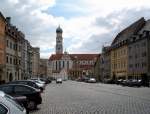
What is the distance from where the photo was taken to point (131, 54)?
356 ft

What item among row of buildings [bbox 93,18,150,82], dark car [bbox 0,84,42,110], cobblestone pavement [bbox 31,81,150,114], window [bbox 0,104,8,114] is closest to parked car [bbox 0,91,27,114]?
window [bbox 0,104,8,114]

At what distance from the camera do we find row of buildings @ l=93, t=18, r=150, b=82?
95.4 m

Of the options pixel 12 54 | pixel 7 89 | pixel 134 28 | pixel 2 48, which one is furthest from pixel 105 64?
pixel 7 89

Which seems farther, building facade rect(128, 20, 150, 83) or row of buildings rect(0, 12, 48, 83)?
building facade rect(128, 20, 150, 83)

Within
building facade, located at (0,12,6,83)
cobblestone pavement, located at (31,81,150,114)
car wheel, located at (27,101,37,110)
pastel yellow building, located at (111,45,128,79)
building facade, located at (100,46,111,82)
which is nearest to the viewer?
cobblestone pavement, located at (31,81,150,114)

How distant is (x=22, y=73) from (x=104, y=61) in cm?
5051

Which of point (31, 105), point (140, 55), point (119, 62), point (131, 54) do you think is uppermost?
point (131, 54)

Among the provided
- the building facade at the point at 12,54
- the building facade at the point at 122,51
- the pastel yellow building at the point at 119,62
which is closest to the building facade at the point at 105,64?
the building facade at the point at 122,51

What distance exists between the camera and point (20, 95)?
22.3 m

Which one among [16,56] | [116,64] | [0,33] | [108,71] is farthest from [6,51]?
[108,71]

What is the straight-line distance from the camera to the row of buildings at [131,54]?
313 feet

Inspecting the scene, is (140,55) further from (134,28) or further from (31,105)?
(31,105)

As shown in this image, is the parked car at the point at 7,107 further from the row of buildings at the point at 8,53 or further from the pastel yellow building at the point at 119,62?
the pastel yellow building at the point at 119,62

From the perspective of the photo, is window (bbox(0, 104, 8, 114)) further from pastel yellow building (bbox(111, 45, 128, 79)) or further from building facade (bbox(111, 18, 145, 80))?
pastel yellow building (bbox(111, 45, 128, 79))
